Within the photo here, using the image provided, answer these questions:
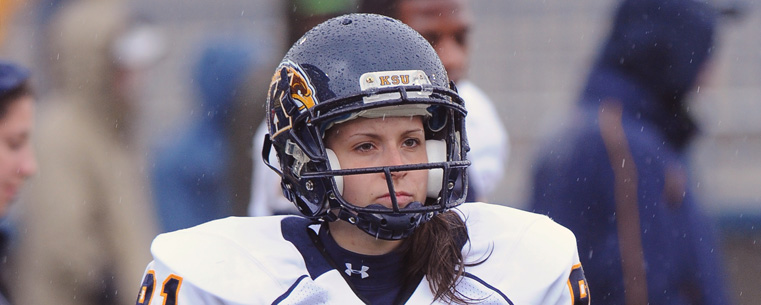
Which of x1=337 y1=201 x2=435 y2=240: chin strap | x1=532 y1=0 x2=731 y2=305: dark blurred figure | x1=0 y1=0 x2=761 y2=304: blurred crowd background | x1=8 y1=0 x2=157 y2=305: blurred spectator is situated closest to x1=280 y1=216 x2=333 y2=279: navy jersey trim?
x1=337 y1=201 x2=435 y2=240: chin strap

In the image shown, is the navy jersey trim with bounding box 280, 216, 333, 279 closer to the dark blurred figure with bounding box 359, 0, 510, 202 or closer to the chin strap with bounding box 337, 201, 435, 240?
the chin strap with bounding box 337, 201, 435, 240

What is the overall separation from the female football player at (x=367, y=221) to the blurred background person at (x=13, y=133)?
107cm

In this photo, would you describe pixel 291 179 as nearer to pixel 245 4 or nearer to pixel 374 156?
pixel 374 156

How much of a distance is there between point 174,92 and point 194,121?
230 inches

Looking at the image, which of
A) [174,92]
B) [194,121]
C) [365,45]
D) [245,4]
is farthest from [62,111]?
[245,4]

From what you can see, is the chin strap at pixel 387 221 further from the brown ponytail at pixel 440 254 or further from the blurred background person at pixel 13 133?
the blurred background person at pixel 13 133

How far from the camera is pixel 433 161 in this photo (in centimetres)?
250

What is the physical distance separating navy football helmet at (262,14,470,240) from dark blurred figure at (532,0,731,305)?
2.92 ft

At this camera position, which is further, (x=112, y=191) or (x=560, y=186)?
(x=112, y=191)

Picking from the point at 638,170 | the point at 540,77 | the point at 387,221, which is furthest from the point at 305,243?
the point at 540,77

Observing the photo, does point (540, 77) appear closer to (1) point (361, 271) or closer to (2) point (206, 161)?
(2) point (206, 161)

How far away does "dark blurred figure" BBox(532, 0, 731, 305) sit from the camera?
130 inches

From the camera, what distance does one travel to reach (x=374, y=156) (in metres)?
2.42

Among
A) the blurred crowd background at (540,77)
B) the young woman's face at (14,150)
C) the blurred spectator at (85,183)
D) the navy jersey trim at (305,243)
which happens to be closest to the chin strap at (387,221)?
the navy jersey trim at (305,243)
